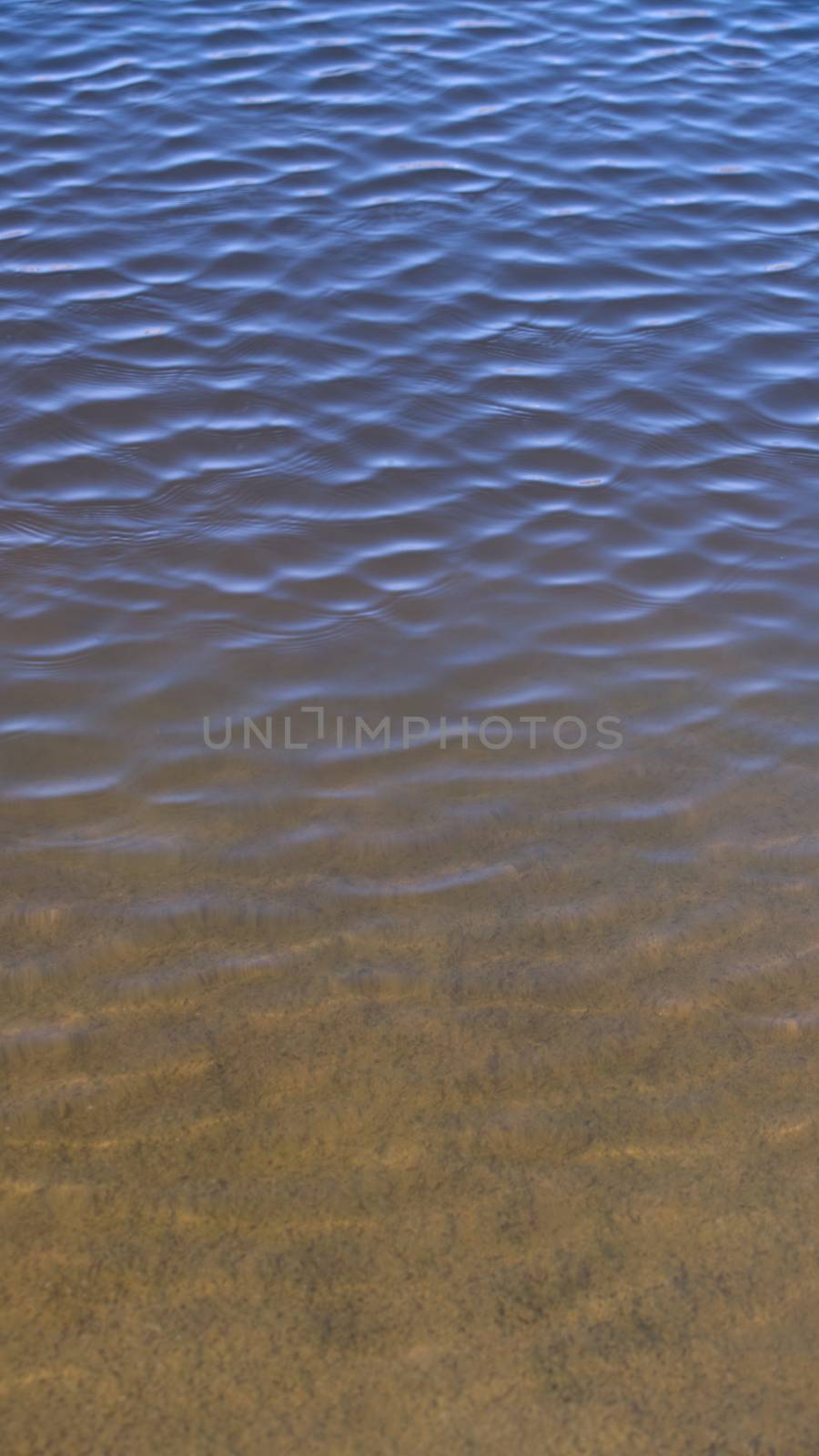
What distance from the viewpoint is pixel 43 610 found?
3693 mm

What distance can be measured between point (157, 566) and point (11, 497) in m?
0.56

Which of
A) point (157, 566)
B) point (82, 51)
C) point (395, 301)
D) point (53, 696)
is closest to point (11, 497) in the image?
point (157, 566)

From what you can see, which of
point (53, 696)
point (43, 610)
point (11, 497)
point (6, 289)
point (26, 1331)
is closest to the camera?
point (26, 1331)

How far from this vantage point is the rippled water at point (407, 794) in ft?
6.74

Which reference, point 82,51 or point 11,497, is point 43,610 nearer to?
point 11,497

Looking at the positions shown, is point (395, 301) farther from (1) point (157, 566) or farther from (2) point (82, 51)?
(2) point (82, 51)

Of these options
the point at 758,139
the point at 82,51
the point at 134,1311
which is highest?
the point at 82,51

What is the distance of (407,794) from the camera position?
10.3 ft

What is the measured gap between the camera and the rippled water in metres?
2.05

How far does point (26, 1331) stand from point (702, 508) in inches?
120

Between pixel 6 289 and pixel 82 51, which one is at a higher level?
pixel 82 51

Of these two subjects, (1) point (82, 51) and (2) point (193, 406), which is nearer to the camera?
(2) point (193, 406)

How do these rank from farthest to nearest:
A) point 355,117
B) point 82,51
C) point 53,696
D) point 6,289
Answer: point 82,51 < point 355,117 < point 6,289 < point 53,696

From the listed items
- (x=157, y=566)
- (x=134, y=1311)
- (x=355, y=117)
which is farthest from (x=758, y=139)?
(x=134, y=1311)
